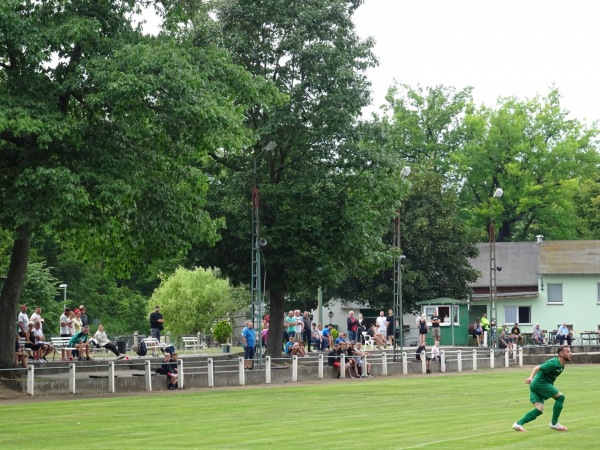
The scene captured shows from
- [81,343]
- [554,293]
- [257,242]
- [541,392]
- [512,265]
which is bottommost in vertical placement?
[541,392]

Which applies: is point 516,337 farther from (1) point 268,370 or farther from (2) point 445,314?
(1) point 268,370

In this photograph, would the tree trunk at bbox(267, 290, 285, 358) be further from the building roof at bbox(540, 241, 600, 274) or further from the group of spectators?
the building roof at bbox(540, 241, 600, 274)

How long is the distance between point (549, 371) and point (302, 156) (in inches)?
1005

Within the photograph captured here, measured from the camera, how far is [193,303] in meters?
76.2

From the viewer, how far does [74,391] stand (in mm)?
31656

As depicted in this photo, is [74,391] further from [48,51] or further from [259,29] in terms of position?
[259,29]

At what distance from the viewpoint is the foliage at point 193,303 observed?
76375mm

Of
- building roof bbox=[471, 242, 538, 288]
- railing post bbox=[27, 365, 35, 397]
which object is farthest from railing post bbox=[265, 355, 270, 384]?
building roof bbox=[471, 242, 538, 288]

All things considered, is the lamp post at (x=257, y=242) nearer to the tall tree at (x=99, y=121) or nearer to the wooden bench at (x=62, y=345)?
the tall tree at (x=99, y=121)

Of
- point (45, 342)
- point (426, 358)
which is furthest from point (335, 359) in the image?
point (45, 342)

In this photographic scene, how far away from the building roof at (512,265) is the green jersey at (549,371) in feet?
196

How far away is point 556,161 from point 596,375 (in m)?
47.7

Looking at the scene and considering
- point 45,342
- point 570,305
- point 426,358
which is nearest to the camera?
point 45,342

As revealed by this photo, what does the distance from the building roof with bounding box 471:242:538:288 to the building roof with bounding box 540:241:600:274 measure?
907mm
